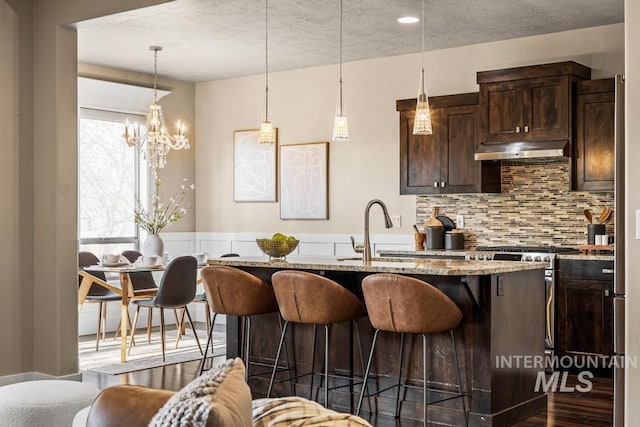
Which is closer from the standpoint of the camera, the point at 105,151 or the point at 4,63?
the point at 4,63

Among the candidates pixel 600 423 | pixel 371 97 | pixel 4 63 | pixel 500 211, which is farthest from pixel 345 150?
pixel 600 423

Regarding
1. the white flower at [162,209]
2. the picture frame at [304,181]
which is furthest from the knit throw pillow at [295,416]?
the white flower at [162,209]

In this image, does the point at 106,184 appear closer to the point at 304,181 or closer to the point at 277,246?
the point at 304,181

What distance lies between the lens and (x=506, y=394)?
4.50 meters

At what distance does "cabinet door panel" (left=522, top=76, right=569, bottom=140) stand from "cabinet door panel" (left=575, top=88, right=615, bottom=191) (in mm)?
118

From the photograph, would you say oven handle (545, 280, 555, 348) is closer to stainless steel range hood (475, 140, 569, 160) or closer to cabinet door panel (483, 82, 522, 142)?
stainless steel range hood (475, 140, 569, 160)

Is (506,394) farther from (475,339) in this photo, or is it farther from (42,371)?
(42,371)

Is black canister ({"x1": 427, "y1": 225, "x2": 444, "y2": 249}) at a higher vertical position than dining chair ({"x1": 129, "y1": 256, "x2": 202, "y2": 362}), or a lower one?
higher

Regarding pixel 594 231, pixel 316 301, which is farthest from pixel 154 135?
pixel 594 231

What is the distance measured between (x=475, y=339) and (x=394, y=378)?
0.57 metres

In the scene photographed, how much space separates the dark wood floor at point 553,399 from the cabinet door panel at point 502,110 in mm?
2040

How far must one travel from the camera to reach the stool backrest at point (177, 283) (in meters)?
6.55

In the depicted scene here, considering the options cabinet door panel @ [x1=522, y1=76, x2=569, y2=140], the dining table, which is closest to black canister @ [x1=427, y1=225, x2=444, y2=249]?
cabinet door panel @ [x1=522, y1=76, x2=569, y2=140]

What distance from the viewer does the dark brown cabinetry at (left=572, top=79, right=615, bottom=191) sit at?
242 inches
